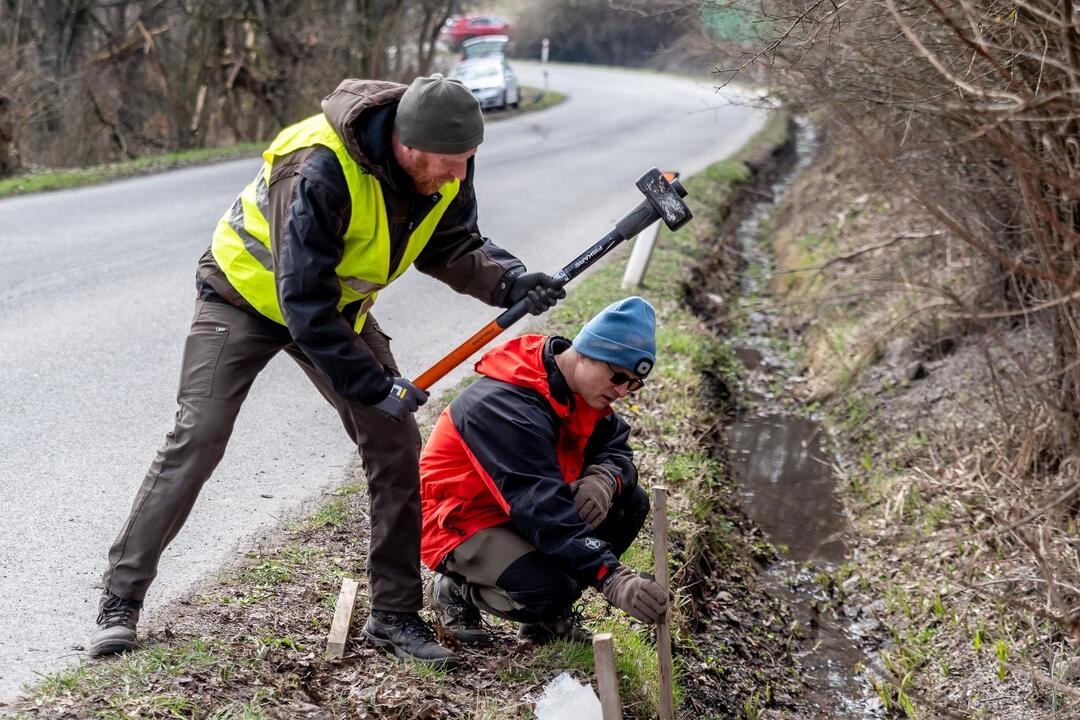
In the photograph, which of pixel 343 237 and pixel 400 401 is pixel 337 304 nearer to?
pixel 343 237

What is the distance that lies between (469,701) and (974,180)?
16.9 ft

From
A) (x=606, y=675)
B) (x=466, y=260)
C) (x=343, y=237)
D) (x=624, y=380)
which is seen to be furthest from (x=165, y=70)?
(x=606, y=675)

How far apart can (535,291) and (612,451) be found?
64cm

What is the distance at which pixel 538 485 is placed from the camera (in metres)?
3.73

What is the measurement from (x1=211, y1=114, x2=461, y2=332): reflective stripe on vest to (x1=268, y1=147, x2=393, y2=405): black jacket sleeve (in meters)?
0.05

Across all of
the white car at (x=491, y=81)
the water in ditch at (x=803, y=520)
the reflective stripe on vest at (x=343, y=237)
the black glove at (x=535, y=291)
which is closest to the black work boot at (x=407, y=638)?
the reflective stripe on vest at (x=343, y=237)

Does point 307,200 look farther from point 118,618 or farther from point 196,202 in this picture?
point 196,202

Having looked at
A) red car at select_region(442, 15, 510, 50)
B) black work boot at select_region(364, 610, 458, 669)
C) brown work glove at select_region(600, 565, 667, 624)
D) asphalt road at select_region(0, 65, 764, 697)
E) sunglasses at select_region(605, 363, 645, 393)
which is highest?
sunglasses at select_region(605, 363, 645, 393)

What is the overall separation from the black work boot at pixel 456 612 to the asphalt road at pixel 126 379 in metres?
0.99

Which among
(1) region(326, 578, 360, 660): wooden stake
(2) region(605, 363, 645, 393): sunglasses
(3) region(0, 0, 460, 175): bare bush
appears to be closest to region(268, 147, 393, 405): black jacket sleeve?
(2) region(605, 363, 645, 393): sunglasses

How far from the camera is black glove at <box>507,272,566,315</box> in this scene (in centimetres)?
415

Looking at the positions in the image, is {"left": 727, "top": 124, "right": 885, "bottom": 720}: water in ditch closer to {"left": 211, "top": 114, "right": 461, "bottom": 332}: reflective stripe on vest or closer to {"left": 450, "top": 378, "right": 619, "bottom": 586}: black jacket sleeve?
{"left": 450, "top": 378, "right": 619, "bottom": 586}: black jacket sleeve

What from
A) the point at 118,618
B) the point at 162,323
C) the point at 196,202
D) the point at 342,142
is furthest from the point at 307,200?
the point at 196,202

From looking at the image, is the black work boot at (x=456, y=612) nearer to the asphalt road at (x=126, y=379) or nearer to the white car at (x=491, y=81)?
the asphalt road at (x=126, y=379)
